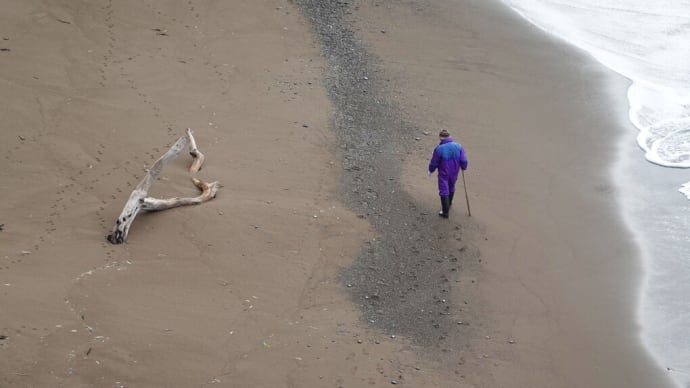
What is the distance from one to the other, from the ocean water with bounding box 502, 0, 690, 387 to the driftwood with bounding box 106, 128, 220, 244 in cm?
546

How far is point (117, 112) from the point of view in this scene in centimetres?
1320

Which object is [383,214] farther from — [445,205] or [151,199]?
[151,199]

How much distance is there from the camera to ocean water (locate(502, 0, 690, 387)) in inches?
412

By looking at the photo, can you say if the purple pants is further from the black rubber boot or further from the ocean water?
the ocean water

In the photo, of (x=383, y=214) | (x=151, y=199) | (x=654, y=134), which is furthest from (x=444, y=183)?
(x=654, y=134)

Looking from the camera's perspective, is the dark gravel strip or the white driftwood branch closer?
the dark gravel strip

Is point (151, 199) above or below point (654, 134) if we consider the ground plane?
above

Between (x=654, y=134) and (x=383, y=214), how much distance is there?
5.65 metres

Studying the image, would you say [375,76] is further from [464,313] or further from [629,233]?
[464,313]

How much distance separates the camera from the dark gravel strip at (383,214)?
33.0 ft

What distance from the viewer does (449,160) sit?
38.6 feet

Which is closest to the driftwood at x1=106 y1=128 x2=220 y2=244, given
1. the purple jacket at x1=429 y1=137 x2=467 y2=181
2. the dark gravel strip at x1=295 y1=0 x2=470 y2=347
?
the dark gravel strip at x1=295 y1=0 x2=470 y2=347

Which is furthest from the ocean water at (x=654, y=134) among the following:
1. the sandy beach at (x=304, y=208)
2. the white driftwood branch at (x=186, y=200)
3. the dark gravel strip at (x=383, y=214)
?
the white driftwood branch at (x=186, y=200)

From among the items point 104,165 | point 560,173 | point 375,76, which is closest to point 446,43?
point 375,76
